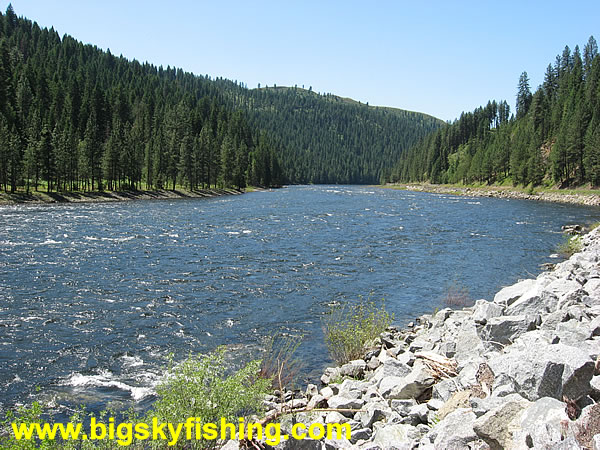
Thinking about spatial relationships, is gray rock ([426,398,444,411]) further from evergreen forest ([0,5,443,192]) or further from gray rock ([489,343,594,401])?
evergreen forest ([0,5,443,192])

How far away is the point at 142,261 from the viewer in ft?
96.3

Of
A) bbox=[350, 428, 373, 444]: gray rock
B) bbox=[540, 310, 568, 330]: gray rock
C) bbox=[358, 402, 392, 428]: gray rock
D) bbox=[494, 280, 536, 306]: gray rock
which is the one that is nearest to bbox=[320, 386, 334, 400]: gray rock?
bbox=[358, 402, 392, 428]: gray rock

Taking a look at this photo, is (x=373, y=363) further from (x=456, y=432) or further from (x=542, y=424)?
(x=542, y=424)

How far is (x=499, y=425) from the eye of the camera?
5.60 m

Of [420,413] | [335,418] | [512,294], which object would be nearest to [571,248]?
[512,294]

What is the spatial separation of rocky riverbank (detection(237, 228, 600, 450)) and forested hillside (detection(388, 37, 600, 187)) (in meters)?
93.6

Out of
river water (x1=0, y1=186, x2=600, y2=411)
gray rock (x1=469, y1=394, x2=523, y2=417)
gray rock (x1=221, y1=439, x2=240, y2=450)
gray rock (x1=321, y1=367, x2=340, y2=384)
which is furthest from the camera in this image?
river water (x1=0, y1=186, x2=600, y2=411)

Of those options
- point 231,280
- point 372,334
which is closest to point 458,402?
Result: point 372,334

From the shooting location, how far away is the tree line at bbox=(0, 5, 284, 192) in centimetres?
8381

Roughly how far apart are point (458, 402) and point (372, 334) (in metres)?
7.84

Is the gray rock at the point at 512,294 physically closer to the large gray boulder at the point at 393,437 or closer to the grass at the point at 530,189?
the large gray boulder at the point at 393,437

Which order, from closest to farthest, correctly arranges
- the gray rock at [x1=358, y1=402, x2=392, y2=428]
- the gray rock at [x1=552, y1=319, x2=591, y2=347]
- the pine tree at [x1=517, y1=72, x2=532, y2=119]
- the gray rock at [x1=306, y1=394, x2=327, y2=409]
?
1. the gray rock at [x1=552, y1=319, x2=591, y2=347]
2. the gray rock at [x1=358, y1=402, x2=392, y2=428]
3. the gray rock at [x1=306, y1=394, x2=327, y2=409]
4. the pine tree at [x1=517, y1=72, x2=532, y2=119]

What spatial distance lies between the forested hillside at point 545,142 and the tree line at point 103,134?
7359 cm

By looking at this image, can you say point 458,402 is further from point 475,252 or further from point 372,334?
point 475,252
